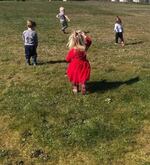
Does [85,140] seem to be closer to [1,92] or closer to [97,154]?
[97,154]

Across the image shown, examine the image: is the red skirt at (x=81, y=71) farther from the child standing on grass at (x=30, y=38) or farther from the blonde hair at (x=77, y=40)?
the child standing on grass at (x=30, y=38)

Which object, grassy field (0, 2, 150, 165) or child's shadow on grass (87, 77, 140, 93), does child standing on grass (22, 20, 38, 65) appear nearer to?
grassy field (0, 2, 150, 165)

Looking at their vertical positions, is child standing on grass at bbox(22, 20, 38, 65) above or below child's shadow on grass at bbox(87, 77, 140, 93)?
above

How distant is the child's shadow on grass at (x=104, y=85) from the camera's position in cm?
1961

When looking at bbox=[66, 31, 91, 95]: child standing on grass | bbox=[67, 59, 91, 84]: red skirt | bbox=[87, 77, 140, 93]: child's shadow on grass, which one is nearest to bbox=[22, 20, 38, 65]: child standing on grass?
bbox=[87, 77, 140, 93]: child's shadow on grass

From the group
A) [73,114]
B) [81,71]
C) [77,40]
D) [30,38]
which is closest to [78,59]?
[81,71]

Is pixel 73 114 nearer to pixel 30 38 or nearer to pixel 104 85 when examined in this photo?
pixel 104 85

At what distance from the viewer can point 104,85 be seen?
20.1 m

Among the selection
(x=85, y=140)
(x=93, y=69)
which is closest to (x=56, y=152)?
(x=85, y=140)

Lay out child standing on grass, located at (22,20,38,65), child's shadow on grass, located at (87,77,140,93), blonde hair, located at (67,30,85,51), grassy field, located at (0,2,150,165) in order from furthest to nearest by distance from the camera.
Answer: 1. child standing on grass, located at (22,20,38,65)
2. child's shadow on grass, located at (87,77,140,93)
3. blonde hair, located at (67,30,85,51)
4. grassy field, located at (0,2,150,165)

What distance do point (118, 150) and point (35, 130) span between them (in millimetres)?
3074

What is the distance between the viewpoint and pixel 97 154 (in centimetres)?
1517

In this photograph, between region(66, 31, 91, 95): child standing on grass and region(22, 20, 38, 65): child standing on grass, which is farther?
region(22, 20, 38, 65): child standing on grass

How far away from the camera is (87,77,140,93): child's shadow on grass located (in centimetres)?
1961
